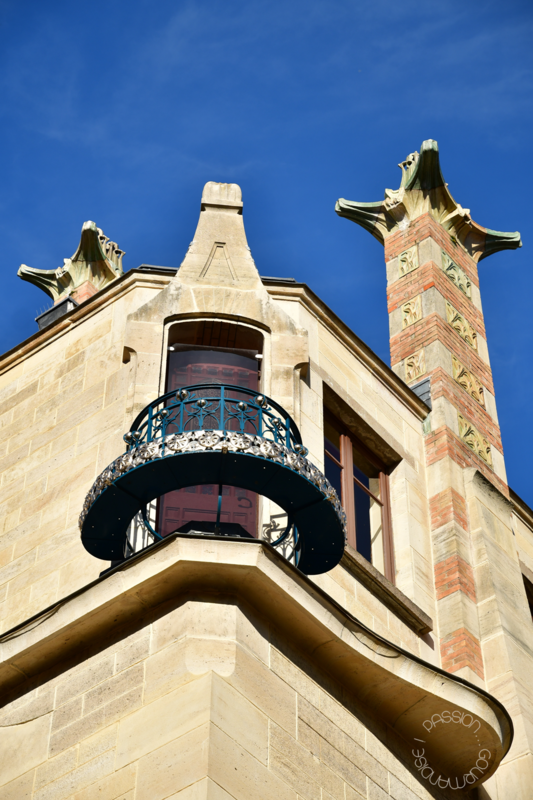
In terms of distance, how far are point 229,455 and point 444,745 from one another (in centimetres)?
332

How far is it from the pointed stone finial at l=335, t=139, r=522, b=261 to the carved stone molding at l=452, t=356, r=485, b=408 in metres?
2.79

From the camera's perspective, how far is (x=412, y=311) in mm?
19500

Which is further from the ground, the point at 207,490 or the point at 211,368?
the point at 211,368

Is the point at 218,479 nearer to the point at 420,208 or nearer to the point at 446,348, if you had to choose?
the point at 446,348

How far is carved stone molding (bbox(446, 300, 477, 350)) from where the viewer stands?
19.5 metres

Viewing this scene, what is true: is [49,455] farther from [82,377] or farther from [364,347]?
[364,347]

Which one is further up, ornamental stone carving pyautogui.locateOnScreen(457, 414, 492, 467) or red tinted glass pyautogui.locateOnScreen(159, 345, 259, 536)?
ornamental stone carving pyautogui.locateOnScreen(457, 414, 492, 467)

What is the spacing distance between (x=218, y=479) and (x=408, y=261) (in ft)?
29.2

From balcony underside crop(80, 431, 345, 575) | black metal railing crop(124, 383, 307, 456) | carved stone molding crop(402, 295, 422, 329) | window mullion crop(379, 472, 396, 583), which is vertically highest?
carved stone molding crop(402, 295, 422, 329)

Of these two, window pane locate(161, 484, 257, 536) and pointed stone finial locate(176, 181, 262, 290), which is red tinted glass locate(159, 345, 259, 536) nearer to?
window pane locate(161, 484, 257, 536)

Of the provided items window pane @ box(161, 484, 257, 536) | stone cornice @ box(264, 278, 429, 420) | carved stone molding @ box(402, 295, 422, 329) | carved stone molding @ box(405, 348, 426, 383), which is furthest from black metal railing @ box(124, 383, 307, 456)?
carved stone molding @ box(402, 295, 422, 329)

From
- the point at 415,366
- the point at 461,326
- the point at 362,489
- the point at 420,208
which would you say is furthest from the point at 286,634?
the point at 420,208

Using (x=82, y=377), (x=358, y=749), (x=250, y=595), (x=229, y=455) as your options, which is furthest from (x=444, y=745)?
(x=82, y=377)

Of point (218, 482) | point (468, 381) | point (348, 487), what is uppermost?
point (468, 381)
